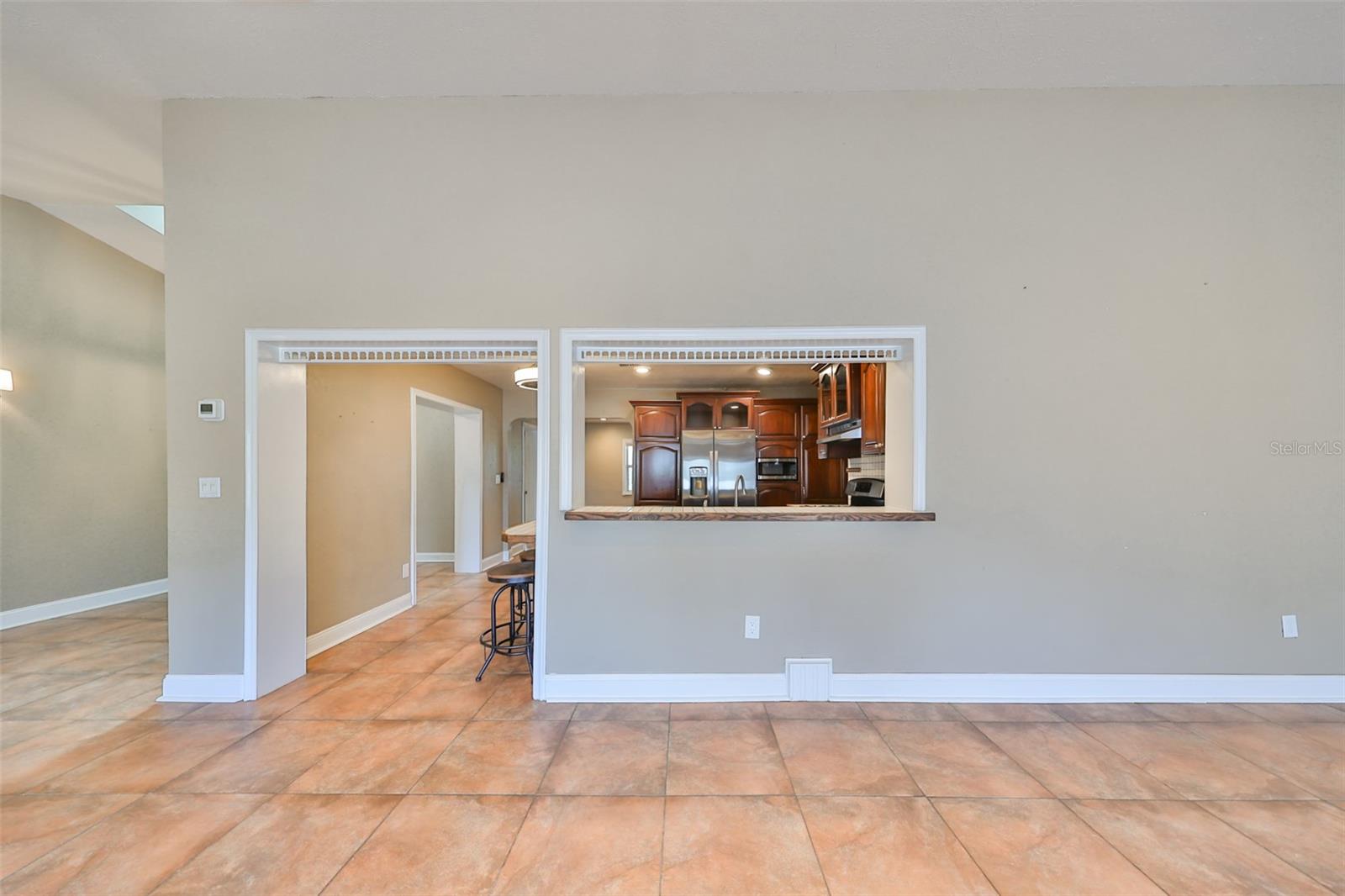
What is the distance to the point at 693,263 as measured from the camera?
2670 millimetres

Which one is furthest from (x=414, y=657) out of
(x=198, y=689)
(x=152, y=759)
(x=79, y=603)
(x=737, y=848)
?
(x=79, y=603)

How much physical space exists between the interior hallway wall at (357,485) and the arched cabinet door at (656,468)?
2.72m

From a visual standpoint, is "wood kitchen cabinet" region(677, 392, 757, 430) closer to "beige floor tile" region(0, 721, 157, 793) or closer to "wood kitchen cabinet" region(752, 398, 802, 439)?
"wood kitchen cabinet" region(752, 398, 802, 439)

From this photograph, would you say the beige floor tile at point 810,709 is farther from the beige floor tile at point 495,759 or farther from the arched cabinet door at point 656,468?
the arched cabinet door at point 656,468

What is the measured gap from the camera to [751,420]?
6.45 m

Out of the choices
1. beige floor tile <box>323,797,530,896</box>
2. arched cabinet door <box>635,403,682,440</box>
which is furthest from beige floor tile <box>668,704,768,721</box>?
arched cabinet door <box>635,403,682,440</box>

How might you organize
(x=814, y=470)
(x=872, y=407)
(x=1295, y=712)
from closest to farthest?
(x=1295, y=712) < (x=872, y=407) < (x=814, y=470)

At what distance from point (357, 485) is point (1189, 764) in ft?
15.9

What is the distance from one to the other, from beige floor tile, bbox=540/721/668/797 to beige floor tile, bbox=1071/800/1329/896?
5.04ft

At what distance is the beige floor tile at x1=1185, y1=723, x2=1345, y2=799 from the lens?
196 centimetres

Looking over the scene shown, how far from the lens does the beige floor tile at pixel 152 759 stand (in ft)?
6.42

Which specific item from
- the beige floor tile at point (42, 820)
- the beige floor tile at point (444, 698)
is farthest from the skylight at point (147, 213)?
the beige floor tile at point (444, 698)

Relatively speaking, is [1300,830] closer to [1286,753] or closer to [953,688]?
[1286,753]

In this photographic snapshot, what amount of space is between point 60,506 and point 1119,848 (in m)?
7.01
